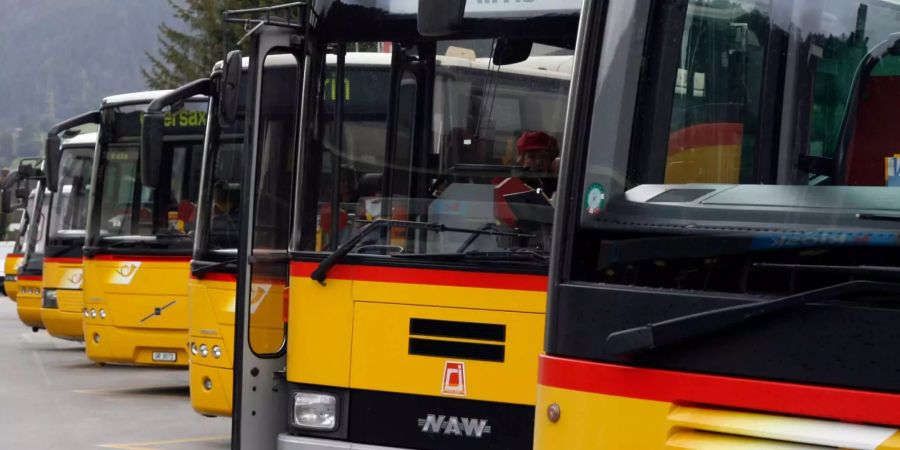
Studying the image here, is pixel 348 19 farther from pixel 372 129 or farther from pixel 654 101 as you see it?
pixel 654 101

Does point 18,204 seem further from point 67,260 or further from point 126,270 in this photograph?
point 126,270

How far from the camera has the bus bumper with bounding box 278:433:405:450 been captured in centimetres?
662

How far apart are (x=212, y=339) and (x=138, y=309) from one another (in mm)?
4368

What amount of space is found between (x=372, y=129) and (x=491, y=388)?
1.36 meters

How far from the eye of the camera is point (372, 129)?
22.4 ft

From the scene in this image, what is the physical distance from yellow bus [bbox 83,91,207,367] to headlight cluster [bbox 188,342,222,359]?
3725 mm

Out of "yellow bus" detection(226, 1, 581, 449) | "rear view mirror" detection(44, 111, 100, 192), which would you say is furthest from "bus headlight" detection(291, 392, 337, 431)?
"rear view mirror" detection(44, 111, 100, 192)

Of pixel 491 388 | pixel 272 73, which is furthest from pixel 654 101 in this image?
pixel 272 73

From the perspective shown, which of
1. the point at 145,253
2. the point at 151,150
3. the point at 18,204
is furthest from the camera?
the point at 18,204

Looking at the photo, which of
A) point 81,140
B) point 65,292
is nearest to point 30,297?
point 65,292

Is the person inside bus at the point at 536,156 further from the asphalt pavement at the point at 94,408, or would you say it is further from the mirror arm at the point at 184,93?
the asphalt pavement at the point at 94,408

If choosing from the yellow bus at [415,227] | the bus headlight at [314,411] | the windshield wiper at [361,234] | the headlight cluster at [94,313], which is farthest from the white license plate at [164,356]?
the windshield wiper at [361,234]

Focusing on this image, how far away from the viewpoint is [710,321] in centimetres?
371

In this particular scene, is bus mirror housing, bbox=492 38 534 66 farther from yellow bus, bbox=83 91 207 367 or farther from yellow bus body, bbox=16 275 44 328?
yellow bus body, bbox=16 275 44 328
